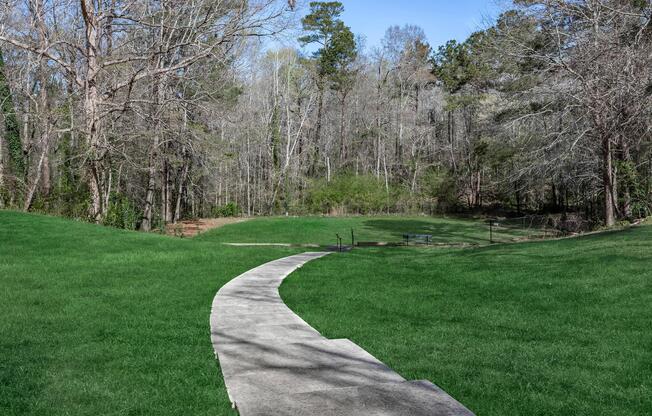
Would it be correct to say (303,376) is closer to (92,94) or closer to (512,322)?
(512,322)

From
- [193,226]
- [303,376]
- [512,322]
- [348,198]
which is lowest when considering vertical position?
[512,322]

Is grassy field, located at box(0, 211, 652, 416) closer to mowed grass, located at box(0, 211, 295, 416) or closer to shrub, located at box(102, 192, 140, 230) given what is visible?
mowed grass, located at box(0, 211, 295, 416)

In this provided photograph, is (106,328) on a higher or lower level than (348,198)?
lower

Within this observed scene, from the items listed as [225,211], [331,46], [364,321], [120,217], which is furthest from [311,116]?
[364,321]

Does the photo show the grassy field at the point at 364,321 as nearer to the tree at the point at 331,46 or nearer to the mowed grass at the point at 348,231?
the mowed grass at the point at 348,231

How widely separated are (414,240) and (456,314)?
19.5 meters

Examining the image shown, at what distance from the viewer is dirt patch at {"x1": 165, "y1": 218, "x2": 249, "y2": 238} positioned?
2827cm

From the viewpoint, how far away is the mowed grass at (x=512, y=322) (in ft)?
13.7

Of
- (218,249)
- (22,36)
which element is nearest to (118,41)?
(22,36)

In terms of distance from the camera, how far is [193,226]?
32125 mm

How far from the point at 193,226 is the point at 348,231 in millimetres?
9544

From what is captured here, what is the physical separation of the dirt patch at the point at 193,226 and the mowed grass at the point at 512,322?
17.1 meters

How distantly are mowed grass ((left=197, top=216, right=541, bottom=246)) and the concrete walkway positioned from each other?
20.1 m

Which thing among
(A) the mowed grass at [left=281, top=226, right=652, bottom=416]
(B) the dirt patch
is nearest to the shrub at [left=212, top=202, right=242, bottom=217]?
(B) the dirt patch
